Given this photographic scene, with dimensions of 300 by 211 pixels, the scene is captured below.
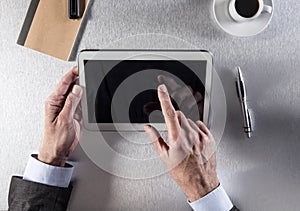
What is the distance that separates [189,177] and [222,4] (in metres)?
0.32

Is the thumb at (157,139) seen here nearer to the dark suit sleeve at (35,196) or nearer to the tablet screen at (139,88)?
the tablet screen at (139,88)

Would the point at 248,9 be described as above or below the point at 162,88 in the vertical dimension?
above

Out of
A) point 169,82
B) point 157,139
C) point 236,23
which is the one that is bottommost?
point 157,139

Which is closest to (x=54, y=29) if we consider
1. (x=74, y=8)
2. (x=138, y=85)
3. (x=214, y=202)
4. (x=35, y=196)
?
(x=74, y=8)

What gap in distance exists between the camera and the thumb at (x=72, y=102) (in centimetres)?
82

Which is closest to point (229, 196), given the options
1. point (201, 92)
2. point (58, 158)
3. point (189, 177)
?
point (189, 177)

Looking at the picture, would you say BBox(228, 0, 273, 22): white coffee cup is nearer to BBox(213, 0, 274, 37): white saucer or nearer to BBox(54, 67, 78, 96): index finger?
BBox(213, 0, 274, 37): white saucer

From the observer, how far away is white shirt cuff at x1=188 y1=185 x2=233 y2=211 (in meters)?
0.82

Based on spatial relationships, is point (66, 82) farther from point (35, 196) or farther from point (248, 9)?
point (248, 9)

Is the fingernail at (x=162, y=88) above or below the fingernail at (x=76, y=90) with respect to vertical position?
above

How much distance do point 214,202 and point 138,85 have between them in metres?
0.25

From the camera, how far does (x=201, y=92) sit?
826 mm

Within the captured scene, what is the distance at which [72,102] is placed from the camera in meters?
0.84

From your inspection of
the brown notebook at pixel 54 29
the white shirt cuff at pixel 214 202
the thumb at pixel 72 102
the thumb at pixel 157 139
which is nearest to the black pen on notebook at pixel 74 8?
the brown notebook at pixel 54 29
